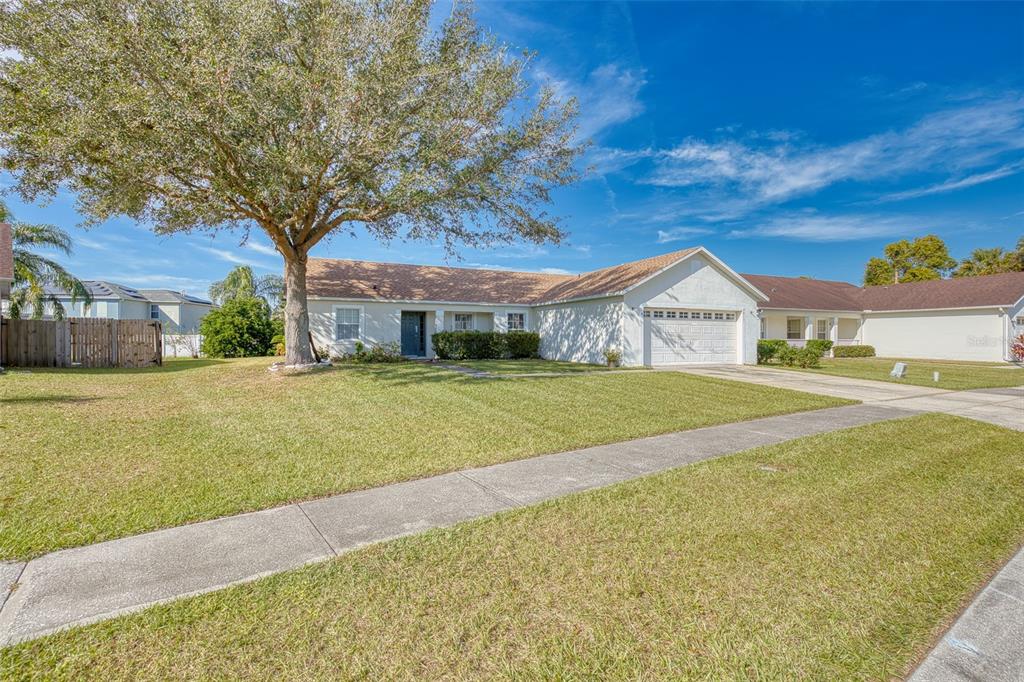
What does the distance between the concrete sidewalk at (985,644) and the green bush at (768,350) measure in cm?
1911

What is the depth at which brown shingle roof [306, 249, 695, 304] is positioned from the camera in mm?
19141

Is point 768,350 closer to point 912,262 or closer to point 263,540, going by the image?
point 263,540

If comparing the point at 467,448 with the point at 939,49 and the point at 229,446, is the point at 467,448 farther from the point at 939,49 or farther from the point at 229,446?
the point at 939,49

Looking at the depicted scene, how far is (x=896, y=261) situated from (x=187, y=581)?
5739cm

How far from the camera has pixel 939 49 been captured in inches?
573

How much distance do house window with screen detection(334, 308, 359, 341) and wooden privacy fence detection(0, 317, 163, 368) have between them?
5.99 m

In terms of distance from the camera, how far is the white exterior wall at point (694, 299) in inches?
693

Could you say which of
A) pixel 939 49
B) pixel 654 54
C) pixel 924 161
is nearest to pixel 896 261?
pixel 924 161

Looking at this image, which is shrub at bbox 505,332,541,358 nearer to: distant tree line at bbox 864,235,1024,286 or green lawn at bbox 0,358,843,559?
green lawn at bbox 0,358,843,559

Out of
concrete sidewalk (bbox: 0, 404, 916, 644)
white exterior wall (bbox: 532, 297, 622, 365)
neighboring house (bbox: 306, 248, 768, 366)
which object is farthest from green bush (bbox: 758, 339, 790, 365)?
concrete sidewalk (bbox: 0, 404, 916, 644)

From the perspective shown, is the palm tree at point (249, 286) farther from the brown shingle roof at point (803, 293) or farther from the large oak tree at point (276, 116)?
the brown shingle roof at point (803, 293)

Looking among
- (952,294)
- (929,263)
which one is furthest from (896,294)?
(929,263)

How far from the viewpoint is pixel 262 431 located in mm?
6895

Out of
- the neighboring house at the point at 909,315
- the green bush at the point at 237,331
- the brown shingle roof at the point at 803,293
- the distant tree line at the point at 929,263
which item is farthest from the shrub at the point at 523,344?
the distant tree line at the point at 929,263
